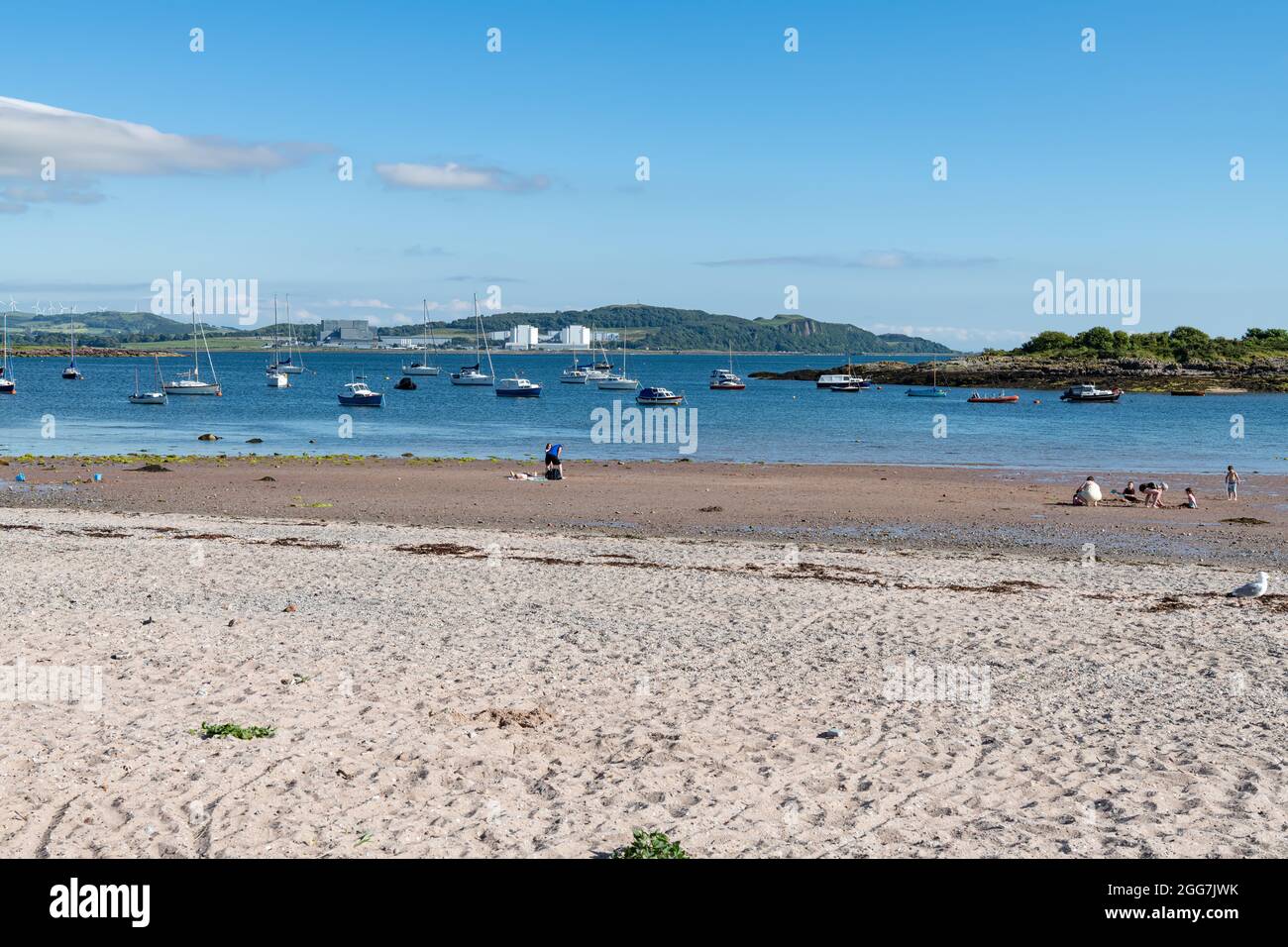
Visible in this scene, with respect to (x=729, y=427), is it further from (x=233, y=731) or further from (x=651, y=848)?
(x=651, y=848)

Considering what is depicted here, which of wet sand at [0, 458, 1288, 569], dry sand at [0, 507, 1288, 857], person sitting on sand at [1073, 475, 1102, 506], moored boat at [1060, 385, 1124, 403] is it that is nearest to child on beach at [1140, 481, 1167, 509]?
wet sand at [0, 458, 1288, 569]

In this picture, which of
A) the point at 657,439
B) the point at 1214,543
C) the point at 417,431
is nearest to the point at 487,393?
the point at 417,431

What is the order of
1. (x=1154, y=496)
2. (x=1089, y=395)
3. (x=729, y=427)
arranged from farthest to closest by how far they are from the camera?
(x=1089, y=395)
(x=729, y=427)
(x=1154, y=496)

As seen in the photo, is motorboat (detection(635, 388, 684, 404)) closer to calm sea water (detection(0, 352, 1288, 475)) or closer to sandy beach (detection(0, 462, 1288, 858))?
calm sea water (detection(0, 352, 1288, 475))

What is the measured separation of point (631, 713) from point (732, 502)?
2399 cm

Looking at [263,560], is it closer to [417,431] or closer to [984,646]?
[984,646]

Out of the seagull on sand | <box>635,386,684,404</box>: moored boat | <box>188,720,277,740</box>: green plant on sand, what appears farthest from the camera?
<box>635,386,684,404</box>: moored boat

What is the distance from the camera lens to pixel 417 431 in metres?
72.2

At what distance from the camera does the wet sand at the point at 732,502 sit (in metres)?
28.3

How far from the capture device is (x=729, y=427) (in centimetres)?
7950

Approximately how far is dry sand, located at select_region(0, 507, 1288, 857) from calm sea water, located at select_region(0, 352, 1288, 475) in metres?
35.8

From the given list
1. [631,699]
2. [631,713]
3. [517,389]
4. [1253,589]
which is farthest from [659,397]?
[631,713]

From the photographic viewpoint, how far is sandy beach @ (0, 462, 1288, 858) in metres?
8.76
